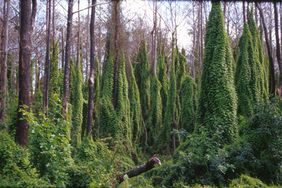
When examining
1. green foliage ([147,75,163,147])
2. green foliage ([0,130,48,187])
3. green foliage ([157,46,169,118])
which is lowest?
green foliage ([0,130,48,187])

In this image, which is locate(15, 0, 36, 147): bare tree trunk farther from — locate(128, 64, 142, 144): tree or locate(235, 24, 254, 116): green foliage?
locate(128, 64, 142, 144): tree

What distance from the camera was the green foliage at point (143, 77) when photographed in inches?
1067

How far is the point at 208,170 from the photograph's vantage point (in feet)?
34.2

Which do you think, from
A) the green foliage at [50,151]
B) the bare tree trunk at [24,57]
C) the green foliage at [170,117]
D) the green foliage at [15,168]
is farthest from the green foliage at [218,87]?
the green foliage at [170,117]

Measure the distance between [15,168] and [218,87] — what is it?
371 inches

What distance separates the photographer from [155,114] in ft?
85.6

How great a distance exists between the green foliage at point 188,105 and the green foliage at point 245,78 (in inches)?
225

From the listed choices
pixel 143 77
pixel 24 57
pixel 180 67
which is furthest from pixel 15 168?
pixel 143 77

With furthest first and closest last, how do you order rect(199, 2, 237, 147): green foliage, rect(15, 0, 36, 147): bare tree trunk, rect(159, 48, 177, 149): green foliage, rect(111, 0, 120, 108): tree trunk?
rect(159, 48, 177, 149): green foliage < rect(111, 0, 120, 108): tree trunk < rect(199, 2, 237, 147): green foliage < rect(15, 0, 36, 147): bare tree trunk

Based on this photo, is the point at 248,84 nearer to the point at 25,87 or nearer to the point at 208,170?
the point at 208,170

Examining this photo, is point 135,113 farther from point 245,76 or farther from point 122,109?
point 245,76

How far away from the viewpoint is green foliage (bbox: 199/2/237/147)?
1262 cm

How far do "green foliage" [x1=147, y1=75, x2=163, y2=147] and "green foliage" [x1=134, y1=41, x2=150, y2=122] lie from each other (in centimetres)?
50

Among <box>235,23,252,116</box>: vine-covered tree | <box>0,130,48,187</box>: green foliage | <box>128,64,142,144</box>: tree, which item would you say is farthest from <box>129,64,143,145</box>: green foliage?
<box>0,130,48,187</box>: green foliage
